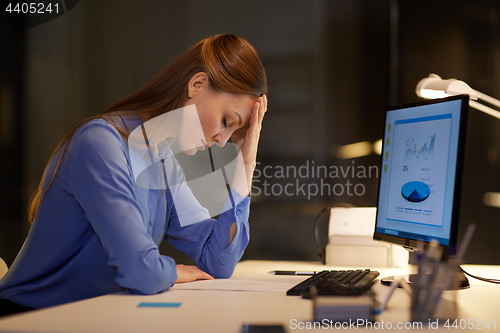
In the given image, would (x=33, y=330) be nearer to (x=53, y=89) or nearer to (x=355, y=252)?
(x=355, y=252)

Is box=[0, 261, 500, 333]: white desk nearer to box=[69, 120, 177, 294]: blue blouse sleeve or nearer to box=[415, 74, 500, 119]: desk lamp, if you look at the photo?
box=[69, 120, 177, 294]: blue blouse sleeve

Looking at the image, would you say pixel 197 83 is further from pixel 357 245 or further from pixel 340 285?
pixel 357 245

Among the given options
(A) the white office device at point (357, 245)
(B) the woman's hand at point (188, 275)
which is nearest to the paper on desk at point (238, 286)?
(B) the woman's hand at point (188, 275)

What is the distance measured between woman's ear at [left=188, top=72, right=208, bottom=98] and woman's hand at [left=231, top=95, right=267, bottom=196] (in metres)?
0.20

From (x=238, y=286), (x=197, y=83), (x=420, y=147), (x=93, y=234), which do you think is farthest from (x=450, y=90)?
(x=93, y=234)

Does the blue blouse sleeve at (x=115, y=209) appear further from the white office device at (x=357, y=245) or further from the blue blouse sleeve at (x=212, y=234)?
the white office device at (x=357, y=245)

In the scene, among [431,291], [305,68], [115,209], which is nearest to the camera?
[431,291]

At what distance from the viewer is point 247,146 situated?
4.76ft

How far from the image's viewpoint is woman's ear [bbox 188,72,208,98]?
1.22 m

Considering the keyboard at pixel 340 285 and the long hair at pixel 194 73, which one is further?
the long hair at pixel 194 73

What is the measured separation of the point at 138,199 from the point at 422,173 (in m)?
0.77

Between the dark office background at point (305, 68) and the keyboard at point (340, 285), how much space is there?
1.03 metres

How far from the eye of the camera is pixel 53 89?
2004mm

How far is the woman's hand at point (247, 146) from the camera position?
1.39 meters
